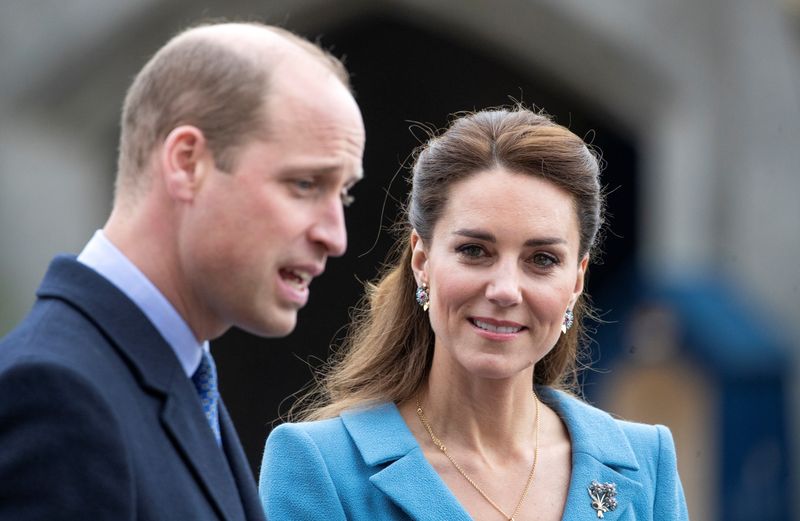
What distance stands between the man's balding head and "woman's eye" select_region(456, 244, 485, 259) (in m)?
1.08

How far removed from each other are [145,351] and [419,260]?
4.53ft

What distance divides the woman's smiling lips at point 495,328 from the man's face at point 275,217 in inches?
39.2

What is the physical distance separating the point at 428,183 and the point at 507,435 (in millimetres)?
601

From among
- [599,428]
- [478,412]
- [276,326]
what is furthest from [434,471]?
[276,326]

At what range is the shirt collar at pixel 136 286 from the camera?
94.1 inches

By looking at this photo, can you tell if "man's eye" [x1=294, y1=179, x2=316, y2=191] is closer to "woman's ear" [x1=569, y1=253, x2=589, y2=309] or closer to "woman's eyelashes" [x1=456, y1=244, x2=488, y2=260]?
"woman's eyelashes" [x1=456, y1=244, x2=488, y2=260]

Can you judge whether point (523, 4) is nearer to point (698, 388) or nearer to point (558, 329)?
point (698, 388)

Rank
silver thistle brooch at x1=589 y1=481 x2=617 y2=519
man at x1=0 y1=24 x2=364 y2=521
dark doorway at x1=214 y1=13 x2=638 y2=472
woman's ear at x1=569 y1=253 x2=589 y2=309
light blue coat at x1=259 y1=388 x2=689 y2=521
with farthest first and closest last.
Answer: dark doorway at x1=214 y1=13 x2=638 y2=472
woman's ear at x1=569 y1=253 x2=589 y2=309
silver thistle brooch at x1=589 y1=481 x2=617 y2=519
light blue coat at x1=259 y1=388 x2=689 y2=521
man at x1=0 y1=24 x2=364 y2=521

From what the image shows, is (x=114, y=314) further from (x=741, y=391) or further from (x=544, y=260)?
(x=741, y=391)

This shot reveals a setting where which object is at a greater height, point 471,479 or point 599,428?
point 599,428

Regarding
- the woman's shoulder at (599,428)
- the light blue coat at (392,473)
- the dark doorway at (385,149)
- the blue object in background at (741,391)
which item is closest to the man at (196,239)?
the light blue coat at (392,473)

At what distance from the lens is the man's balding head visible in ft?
7.84

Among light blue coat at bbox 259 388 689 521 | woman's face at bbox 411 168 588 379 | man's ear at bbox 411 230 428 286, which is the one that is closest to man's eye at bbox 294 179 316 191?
woman's face at bbox 411 168 588 379

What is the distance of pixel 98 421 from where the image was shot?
219 cm
